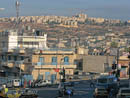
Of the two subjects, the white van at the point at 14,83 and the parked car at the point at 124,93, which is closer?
the parked car at the point at 124,93

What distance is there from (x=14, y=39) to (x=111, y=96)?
4595 cm

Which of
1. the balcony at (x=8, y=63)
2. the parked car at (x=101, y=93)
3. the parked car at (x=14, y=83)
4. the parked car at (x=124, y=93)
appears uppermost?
the parked car at (x=124, y=93)

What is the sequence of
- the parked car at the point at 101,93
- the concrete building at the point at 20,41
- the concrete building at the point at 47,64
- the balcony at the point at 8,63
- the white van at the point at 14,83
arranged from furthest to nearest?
the concrete building at the point at 20,41 → the balcony at the point at 8,63 → the concrete building at the point at 47,64 → the white van at the point at 14,83 → the parked car at the point at 101,93

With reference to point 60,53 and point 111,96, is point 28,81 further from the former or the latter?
point 111,96

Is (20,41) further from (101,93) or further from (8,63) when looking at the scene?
(101,93)

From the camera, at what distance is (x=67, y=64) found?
7381cm

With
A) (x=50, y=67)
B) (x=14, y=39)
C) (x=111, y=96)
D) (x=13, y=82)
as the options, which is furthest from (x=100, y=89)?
(x=14, y=39)

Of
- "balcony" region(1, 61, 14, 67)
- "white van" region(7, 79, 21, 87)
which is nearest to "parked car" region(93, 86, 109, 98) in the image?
"white van" region(7, 79, 21, 87)

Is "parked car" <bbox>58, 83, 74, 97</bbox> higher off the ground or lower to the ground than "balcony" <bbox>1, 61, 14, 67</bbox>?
higher

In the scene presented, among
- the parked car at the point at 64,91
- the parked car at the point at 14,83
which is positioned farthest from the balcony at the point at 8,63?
the parked car at the point at 64,91

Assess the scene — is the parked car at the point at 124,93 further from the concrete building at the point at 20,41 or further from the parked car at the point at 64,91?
the concrete building at the point at 20,41

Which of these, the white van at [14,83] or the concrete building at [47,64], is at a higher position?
the concrete building at [47,64]

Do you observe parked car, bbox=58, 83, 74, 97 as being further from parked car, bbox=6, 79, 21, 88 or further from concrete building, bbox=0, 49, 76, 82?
concrete building, bbox=0, 49, 76, 82

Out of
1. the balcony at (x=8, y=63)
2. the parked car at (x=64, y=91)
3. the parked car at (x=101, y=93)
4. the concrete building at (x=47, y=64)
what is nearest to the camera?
the parked car at (x=101, y=93)
